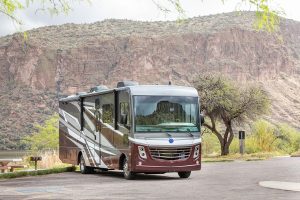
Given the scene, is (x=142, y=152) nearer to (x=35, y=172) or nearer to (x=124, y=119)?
(x=124, y=119)

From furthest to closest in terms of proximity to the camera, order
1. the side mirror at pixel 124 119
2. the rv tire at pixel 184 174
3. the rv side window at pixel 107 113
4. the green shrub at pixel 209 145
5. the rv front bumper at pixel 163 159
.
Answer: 1. the green shrub at pixel 209 145
2. the rv side window at pixel 107 113
3. the rv tire at pixel 184 174
4. the side mirror at pixel 124 119
5. the rv front bumper at pixel 163 159

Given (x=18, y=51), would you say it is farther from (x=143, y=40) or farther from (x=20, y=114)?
(x=20, y=114)

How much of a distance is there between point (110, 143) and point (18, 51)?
4515 inches

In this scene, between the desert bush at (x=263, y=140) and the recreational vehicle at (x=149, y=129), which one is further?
the desert bush at (x=263, y=140)

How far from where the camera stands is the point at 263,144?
52.8 meters

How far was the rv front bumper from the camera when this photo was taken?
21.7 metres

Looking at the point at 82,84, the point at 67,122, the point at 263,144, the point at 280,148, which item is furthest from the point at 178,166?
the point at 82,84

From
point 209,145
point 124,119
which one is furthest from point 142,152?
point 209,145

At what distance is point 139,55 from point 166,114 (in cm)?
11224

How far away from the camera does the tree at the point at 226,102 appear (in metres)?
47.2

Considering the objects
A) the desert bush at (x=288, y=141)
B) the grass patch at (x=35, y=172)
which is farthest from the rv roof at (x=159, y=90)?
→ the desert bush at (x=288, y=141)

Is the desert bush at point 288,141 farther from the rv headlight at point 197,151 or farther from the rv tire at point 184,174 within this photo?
the rv headlight at point 197,151

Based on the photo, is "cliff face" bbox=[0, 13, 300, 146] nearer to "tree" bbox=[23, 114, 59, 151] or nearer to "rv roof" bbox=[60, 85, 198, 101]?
"tree" bbox=[23, 114, 59, 151]

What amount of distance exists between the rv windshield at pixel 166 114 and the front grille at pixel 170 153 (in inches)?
23.8
